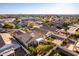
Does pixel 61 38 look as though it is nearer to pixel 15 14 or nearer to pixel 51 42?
pixel 51 42

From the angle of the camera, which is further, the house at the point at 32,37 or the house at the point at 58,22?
the house at the point at 58,22

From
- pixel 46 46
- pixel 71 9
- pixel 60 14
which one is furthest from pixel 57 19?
pixel 46 46

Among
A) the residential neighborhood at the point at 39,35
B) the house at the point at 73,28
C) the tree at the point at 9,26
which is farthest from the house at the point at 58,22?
the tree at the point at 9,26

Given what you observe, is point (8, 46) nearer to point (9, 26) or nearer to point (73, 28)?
point (9, 26)

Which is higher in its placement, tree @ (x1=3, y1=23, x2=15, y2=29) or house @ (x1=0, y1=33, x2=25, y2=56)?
tree @ (x1=3, y1=23, x2=15, y2=29)

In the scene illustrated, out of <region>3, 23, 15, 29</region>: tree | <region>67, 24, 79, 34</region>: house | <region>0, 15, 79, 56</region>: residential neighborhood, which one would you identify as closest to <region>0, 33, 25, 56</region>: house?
<region>0, 15, 79, 56</region>: residential neighborhood

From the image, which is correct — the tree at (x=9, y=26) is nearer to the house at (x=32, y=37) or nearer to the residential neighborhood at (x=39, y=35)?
the residential neighborhood at (x=39, y=35)

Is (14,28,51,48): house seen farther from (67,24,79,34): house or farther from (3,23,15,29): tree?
(67,24,79,34): house
